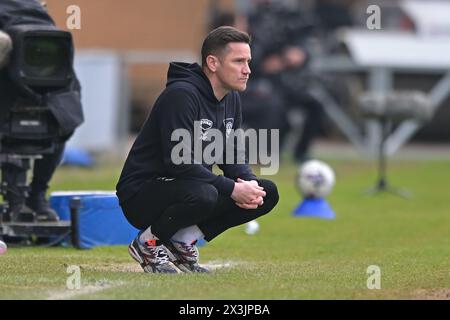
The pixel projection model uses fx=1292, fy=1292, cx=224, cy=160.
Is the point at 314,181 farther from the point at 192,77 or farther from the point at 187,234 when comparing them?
the point at 192,77

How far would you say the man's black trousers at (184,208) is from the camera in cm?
848

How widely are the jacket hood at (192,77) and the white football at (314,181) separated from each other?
5629 mm

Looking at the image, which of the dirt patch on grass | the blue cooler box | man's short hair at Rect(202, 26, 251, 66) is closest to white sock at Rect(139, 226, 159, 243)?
man's short hair at Rect(202, 26, 251, 66)

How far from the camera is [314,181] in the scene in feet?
46.9

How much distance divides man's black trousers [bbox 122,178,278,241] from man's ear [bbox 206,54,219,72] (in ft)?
2.59

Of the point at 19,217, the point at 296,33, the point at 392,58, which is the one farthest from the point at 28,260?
the point at 392,58

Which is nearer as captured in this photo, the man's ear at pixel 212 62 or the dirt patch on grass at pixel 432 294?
the dirt patch on grass at pixel 432 294

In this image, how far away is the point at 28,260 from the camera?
9.70m

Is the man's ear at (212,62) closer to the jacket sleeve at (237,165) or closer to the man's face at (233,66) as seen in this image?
the man's face at (233,66)

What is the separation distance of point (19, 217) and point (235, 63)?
3.23 metres

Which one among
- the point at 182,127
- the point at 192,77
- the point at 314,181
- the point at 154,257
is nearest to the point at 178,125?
the point at 182,127

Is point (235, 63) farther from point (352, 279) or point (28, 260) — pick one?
point (28, 260)

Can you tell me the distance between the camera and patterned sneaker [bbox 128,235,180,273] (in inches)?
347

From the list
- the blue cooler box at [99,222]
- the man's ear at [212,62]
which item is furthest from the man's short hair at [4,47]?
the man's ear at [212,62]
